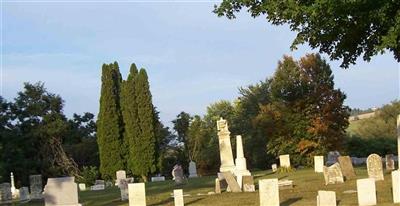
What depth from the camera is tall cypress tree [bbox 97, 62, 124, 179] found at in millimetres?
46125

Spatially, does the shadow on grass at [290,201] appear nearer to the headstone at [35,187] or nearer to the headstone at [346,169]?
the headstone at [346,169]

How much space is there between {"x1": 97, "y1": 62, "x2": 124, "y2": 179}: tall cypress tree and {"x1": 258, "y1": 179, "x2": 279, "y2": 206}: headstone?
31.0m

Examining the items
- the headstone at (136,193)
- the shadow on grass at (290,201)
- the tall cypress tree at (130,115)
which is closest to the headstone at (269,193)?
the shadow on grass at (290,201)

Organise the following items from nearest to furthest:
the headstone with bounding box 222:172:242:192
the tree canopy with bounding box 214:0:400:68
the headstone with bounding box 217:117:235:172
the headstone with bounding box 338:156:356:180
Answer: the tree canopy with bounding box 214:0:400:68 < the headstone with bounding box 222:172:242:192 < the headstone with bounding box 338:156:356:180 < the headstone with bounding box 217:117:235:172

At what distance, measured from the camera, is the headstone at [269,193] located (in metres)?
16.0

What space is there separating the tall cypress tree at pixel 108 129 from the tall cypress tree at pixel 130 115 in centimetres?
78

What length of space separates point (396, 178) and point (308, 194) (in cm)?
474

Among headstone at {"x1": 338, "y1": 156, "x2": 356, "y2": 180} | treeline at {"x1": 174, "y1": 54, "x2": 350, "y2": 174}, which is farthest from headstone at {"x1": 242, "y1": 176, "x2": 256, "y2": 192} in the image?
treeline at {"x1": 174, "y1": 54, "x2": 350, "y2": 174}

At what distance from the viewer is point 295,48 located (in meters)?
14.7

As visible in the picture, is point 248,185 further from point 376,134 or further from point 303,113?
point 376,134

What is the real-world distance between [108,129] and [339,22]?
114 feet

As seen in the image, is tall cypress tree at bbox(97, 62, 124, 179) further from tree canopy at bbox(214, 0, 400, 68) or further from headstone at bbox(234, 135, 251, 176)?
tree canopy at bbox(214, 0, 400, 68)

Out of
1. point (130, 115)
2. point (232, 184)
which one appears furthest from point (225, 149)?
point (130, 115)

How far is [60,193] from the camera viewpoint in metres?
15.6
